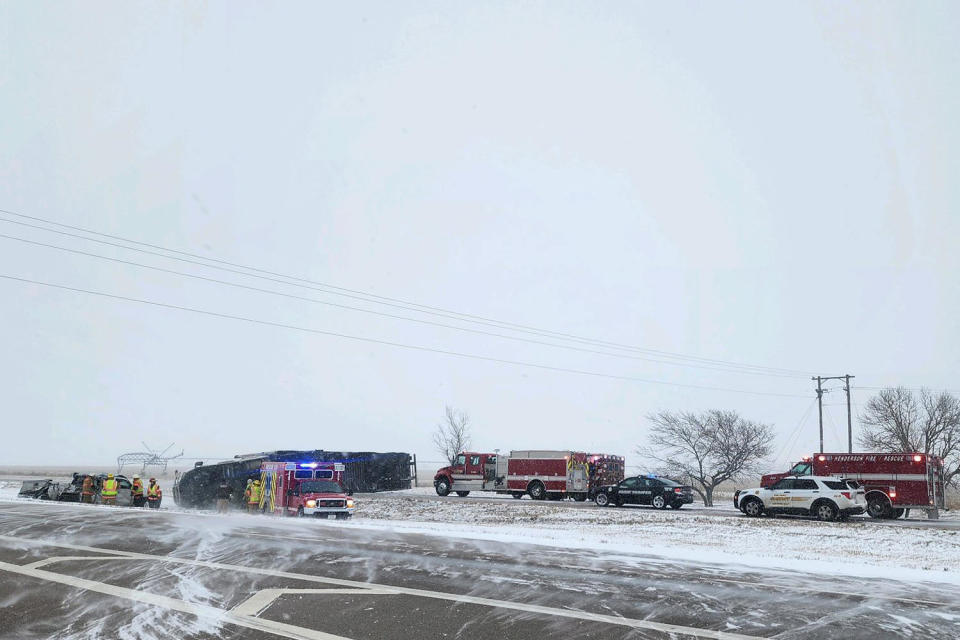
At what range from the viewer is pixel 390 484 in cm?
4759

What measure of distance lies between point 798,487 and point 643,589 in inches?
796

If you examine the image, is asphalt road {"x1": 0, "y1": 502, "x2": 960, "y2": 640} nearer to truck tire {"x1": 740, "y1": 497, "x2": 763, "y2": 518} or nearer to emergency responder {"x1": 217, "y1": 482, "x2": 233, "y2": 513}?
emergency responder {"x1": 217, "y1": 482, "x2": 233, "y2": 513}

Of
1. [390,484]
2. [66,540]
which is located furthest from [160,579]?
[390,484]

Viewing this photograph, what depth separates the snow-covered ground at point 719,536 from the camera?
14484 mm

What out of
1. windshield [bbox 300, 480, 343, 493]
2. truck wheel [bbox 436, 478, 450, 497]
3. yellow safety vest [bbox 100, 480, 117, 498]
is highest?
windshield [bbox 300, 480, 343, 493]

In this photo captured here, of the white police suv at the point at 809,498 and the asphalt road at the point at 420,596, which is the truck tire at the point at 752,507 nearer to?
the white police suv at the point at 809,498

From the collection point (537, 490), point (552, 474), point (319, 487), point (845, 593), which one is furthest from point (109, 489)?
point (845, 593)

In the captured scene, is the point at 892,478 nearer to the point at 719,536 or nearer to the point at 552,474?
the point at 719,536

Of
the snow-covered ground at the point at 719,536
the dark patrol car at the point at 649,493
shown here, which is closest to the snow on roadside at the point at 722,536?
the snow-covered ground at the point at 719,536

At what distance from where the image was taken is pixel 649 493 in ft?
112

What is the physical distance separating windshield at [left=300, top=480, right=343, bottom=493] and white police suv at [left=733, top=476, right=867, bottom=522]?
15472mm

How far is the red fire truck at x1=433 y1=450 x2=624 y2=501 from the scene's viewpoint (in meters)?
40.1

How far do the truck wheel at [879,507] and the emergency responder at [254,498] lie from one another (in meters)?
23.8

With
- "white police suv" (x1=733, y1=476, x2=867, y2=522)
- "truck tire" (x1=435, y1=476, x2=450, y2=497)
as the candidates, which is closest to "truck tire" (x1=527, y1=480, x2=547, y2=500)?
"truck tire" (x1=435, y1=476, x2=450, y2=497)
